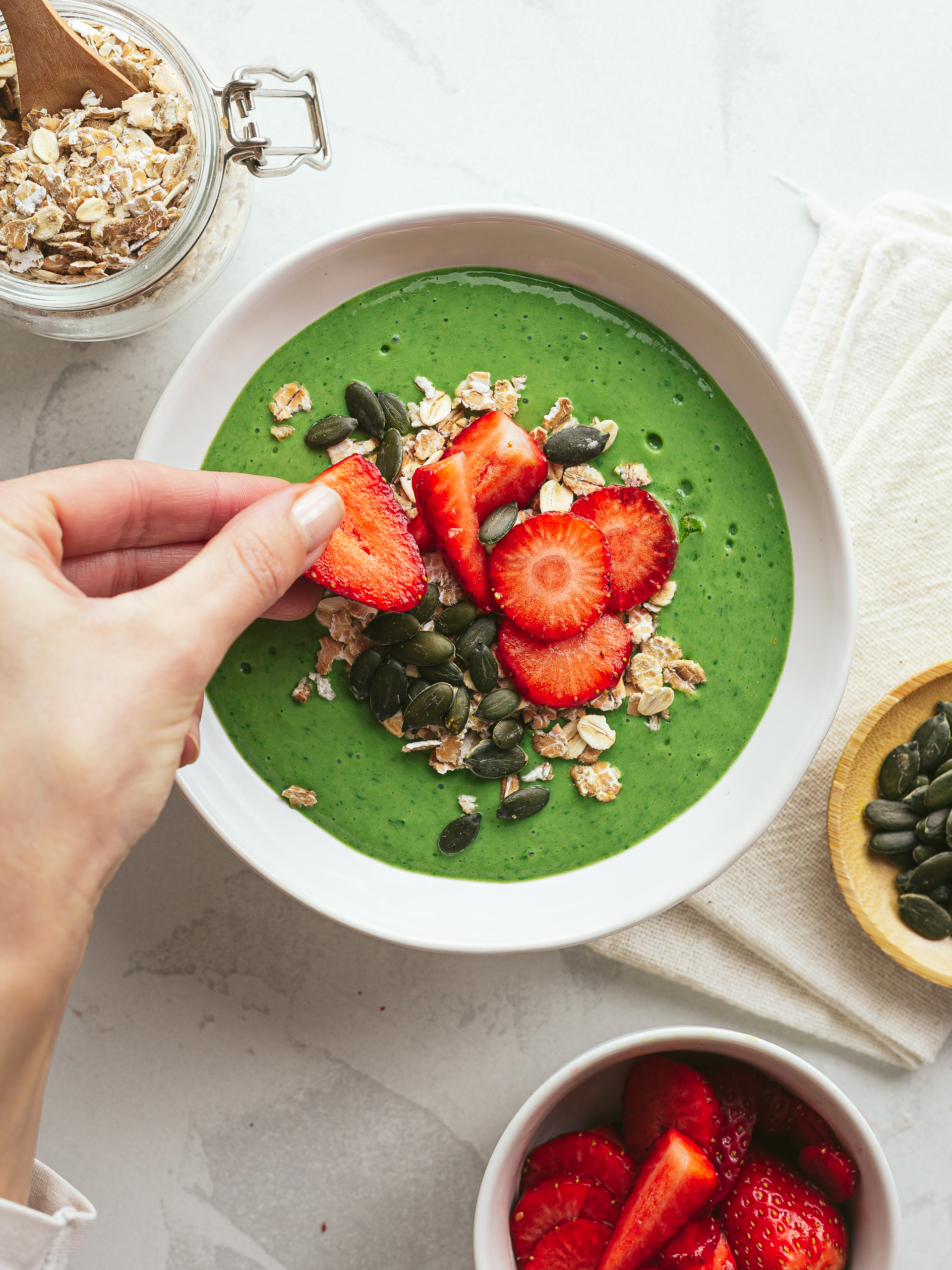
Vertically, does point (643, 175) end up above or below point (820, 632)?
above

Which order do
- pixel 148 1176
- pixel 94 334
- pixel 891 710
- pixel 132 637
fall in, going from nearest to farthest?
1. pixel 132 637
2. pixel 94 334
3. pixel 891 710
4. pixel 148 1176

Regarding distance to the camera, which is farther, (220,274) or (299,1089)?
(299,1089)

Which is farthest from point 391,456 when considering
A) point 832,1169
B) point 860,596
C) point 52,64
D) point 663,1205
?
point 832,1169

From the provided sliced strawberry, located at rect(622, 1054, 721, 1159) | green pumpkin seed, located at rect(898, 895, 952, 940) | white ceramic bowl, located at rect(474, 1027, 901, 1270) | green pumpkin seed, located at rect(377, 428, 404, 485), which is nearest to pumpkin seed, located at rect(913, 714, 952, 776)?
green pumpkin seed, located at rect(898, 895, 952, 940)

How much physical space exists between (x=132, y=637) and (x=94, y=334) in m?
0.68

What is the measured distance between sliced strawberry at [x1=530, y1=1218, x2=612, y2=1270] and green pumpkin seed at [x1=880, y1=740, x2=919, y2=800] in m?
0.85

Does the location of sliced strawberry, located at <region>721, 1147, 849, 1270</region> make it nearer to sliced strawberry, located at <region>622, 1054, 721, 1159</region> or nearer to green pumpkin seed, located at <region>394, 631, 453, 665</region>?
sliced strawberry, located at <region>622, 1054, 721, 1159</region>

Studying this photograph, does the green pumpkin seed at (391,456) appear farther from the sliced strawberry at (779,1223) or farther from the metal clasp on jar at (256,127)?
the sliced strawberry at (779,1223)

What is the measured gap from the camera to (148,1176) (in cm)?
168

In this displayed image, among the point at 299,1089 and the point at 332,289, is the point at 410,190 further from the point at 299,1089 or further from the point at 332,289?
the point at 299,1089

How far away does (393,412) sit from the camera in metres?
1.45

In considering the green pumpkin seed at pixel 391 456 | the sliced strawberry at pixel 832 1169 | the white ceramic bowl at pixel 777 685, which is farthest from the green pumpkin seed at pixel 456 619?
the sliced strawberry at pixel 832 1169

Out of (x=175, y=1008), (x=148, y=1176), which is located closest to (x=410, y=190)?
(x=175, y=1008)

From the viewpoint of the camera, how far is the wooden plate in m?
1.54
